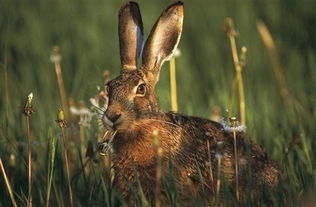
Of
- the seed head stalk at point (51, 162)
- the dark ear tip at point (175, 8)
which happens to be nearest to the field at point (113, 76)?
the seed head stalk at point (51, 162)

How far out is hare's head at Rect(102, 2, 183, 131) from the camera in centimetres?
525

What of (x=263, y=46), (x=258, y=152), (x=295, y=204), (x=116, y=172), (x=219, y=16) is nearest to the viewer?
(x=295, y=204)

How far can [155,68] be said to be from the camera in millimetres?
5738

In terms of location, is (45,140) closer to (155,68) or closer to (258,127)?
(155,68)

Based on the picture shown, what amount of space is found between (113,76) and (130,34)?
2054 millimetres

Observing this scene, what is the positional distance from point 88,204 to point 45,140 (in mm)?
1350

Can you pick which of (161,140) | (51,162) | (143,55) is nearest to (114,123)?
(161,140)

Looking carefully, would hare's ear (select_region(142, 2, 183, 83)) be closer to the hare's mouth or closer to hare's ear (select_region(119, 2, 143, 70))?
hare's ear (select_region(119, 2, 143, 70))

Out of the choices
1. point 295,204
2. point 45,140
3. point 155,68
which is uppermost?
point 155,68

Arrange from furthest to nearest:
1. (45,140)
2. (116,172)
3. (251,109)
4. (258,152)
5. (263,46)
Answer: (263,46) < (251,109) < (45,140) < (258,152) < (116,172)

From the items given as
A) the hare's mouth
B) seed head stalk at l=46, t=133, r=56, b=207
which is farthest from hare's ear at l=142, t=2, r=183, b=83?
seed head stalk at l=46, t=133, r=56, b=207

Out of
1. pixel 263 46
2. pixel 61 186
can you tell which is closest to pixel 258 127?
pixel 61 186

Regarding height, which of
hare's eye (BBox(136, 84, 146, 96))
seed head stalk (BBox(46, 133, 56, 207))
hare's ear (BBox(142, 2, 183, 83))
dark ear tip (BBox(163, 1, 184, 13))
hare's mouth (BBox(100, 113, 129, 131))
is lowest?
seed head stalk (BBox(46, 133, 56, 207))

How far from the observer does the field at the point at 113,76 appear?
17.1 ft
